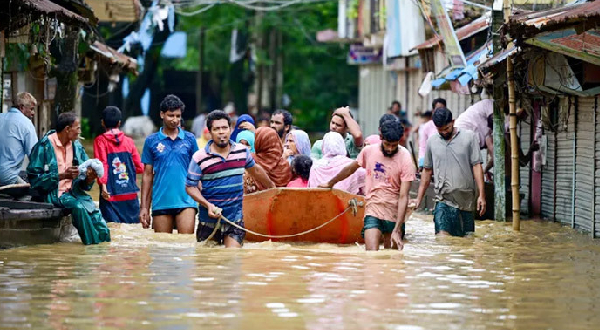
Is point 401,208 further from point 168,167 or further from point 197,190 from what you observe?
point 168,167

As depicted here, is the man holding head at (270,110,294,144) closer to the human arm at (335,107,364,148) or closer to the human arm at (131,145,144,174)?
the human arm at (335,107,364,148)

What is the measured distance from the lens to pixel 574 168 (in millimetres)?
17281

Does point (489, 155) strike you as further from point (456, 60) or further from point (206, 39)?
point (206, 39)

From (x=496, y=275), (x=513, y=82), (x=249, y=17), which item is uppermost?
(x=249, y=17)

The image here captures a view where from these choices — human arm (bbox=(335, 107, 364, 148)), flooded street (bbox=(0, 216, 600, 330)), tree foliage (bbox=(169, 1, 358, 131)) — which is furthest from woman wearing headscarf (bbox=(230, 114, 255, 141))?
tree foliage (bbox=(169, 1, 358, 131))

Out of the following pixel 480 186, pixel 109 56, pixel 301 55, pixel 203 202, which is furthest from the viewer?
pixel 301 55

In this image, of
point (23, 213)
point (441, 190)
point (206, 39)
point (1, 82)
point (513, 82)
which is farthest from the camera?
point (206, 39)

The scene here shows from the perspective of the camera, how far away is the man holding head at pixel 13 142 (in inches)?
603

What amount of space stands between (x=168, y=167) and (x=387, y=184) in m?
2.46

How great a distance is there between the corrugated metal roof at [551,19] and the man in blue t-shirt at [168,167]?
3.66m

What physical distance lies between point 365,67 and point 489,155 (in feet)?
95.4

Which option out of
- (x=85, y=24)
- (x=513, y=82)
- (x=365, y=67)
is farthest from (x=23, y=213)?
(x=365, y=67)

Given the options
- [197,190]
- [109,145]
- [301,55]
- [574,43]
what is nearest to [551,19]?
[574,43]

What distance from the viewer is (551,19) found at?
13234 mm
